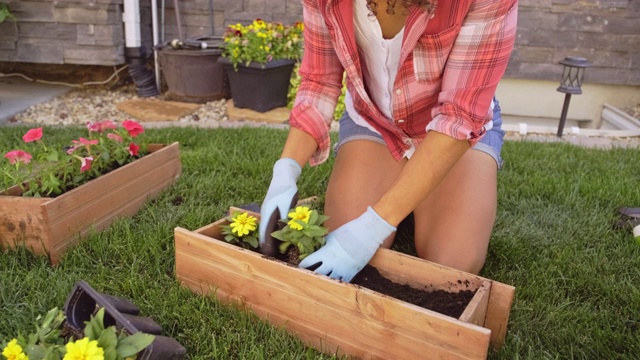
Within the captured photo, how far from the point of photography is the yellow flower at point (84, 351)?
0.99 m

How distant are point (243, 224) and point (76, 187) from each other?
632mm

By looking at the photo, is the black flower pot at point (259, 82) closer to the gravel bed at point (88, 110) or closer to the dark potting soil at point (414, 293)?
the gravel bed at point (88, 110)

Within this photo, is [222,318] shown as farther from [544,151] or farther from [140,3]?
[140,3]

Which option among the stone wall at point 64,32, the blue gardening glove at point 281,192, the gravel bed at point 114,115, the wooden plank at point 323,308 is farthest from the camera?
the stone wall at point 64,32

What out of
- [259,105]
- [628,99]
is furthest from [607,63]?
[259,105]

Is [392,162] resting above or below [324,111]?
below

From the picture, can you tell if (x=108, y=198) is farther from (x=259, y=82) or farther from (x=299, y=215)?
(x=259, y=82)

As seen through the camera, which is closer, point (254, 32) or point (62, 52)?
point (254, 32)

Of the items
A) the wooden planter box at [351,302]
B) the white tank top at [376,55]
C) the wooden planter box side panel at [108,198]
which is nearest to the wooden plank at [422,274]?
the wooden planter box at [351,302]

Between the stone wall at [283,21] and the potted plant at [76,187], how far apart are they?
7.66ft

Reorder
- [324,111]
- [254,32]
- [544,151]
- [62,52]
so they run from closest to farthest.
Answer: [324,111] → [544,151] → [254,32] → [62,52]

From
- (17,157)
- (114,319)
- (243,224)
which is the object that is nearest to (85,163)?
(17,157)

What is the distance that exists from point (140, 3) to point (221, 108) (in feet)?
3.47

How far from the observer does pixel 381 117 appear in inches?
70.9
